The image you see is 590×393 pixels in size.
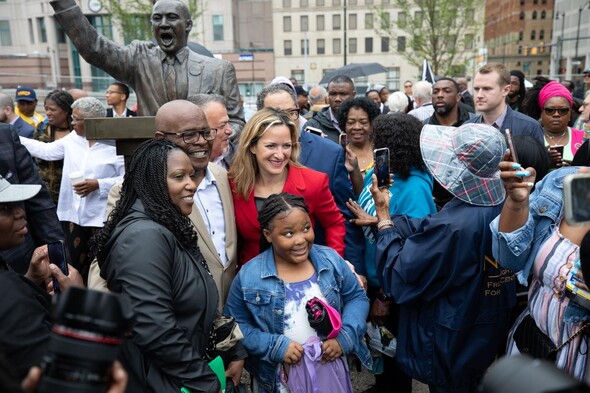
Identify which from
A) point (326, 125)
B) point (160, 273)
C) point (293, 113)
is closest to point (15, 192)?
point (160, 273)

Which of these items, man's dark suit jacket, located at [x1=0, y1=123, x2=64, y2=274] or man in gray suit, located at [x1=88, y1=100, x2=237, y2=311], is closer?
man in gray suit, located at [x1=88, y1=100, x2=237, y2=311]

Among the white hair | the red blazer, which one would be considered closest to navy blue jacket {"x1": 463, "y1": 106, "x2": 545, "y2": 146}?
the red blazer

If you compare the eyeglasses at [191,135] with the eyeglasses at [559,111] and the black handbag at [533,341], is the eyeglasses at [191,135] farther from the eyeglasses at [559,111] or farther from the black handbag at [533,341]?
the eyeglasses at [559,111]

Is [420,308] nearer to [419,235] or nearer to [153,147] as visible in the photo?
[419,235]

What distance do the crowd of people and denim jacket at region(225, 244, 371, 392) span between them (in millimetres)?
11

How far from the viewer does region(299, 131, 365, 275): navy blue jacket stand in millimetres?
3803

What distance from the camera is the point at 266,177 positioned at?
132 inches

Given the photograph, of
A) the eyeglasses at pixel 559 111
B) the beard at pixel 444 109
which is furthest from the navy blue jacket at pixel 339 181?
the beard at pixel 444 109

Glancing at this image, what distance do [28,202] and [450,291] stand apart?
3.05 meters

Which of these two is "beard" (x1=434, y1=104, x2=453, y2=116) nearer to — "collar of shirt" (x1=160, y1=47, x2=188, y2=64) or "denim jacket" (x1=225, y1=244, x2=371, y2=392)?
"collar of shirt" (x1=160, y1=47, x2=188, y2=64)

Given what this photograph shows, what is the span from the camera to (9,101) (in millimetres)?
7168

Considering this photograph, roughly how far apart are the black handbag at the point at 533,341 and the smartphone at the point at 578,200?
120cm

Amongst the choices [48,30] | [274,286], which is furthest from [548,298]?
[48,30]

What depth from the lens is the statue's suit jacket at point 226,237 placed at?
111 inches
